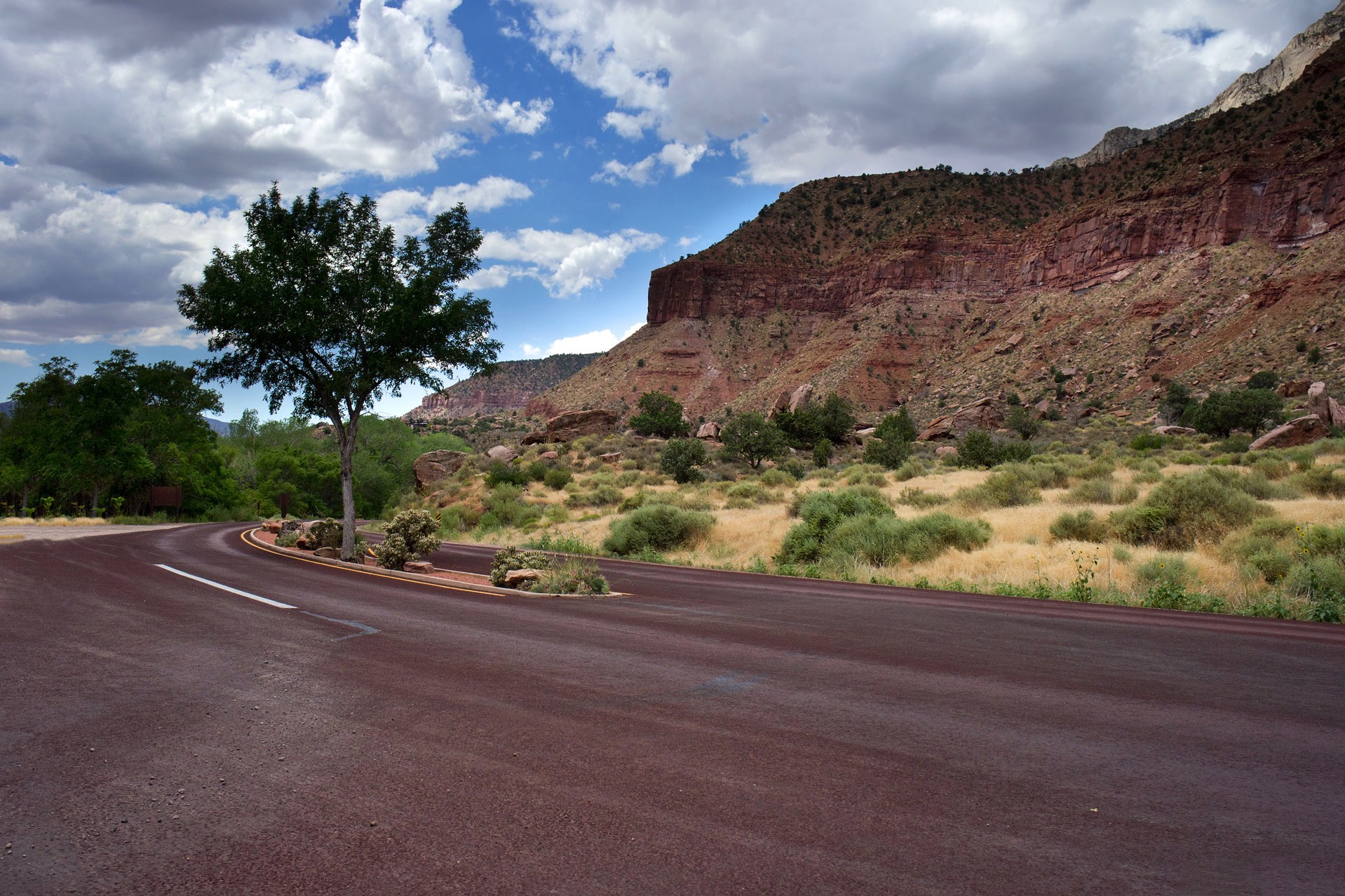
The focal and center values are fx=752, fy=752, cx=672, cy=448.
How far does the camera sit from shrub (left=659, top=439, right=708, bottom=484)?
1622 inches

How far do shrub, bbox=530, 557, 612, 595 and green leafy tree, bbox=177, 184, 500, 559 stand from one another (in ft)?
21.9

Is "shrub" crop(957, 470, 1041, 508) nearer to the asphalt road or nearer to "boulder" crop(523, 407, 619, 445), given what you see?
the asphalt road

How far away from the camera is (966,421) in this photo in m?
59.2

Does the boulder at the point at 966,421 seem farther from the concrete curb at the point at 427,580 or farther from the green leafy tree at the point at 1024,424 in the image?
the concrete curb at the point at 427,580

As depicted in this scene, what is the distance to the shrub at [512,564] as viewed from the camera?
45.3 feet

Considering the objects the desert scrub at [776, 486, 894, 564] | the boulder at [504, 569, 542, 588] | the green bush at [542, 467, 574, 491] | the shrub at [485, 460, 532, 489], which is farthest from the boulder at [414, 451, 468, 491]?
the boulder at [504, 569, 542, 588]

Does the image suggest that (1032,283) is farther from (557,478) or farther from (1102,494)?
(1102,494)

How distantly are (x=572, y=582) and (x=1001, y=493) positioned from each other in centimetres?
1667

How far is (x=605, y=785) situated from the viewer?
3980 mm

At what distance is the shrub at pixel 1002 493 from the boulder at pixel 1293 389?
1236 inches

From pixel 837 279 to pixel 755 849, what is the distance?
102 m

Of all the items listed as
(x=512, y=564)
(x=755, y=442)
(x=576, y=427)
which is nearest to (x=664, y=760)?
(x=512, y=564)

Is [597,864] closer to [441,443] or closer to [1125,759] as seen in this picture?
[1125,759]

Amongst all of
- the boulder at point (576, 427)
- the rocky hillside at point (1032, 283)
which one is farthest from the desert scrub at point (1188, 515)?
the boulder at point (576, 427)
